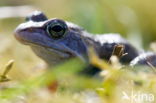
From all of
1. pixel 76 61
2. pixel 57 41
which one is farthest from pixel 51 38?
pixel 76 61

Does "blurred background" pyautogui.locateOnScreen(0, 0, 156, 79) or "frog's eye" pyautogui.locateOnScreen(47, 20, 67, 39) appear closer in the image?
"frog's eye" pyautogui.locateOnScreen(47, 20, 67, 39)

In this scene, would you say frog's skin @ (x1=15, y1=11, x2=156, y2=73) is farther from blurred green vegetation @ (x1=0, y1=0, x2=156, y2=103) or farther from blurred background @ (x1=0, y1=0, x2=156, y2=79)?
blurred background @ (x1=0, y1=0, x2=156, y2=79)

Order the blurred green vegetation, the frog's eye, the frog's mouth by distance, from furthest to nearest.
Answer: the frog's eye → the frog's mouth → the blurred green vegetation

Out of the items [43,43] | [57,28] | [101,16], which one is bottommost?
[43,43]

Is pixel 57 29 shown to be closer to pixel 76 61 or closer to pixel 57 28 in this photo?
pixel 57 28

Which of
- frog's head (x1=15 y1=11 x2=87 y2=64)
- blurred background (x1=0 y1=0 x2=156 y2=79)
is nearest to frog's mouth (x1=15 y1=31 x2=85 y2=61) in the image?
frog's head (x1=15 y1=11 x2=87 y2=64)
